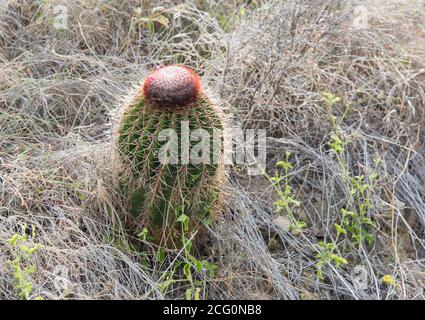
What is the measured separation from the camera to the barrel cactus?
2.37m

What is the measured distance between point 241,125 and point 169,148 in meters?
0.88

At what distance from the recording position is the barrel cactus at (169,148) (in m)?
2.37

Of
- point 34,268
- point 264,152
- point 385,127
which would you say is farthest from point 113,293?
point 385,127

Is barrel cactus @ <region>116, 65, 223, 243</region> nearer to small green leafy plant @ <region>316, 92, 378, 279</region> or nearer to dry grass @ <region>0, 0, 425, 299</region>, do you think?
dry grass @ <region>0, 0, 425, 299</region>

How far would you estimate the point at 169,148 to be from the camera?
2.38m

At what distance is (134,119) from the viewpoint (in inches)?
94.8

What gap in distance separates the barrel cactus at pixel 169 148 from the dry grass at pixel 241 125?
18cm

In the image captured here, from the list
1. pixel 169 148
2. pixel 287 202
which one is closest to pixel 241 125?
pixel 287 202

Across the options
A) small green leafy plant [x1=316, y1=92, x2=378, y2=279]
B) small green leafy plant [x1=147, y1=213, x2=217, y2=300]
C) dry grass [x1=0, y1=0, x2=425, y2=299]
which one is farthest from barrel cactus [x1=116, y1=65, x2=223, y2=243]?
small green leafy plant [x1=316, y1=92, x2=378, y2=279]

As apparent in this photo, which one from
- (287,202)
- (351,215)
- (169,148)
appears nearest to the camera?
(169,148)

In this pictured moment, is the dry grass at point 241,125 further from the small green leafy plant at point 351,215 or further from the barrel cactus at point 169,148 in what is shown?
the barrel cactus at point 169,148

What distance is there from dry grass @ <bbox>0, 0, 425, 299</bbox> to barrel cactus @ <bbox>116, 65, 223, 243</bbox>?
183 mm

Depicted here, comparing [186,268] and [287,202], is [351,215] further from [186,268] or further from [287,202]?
[186,268]

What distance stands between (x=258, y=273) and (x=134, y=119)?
2.63ft
